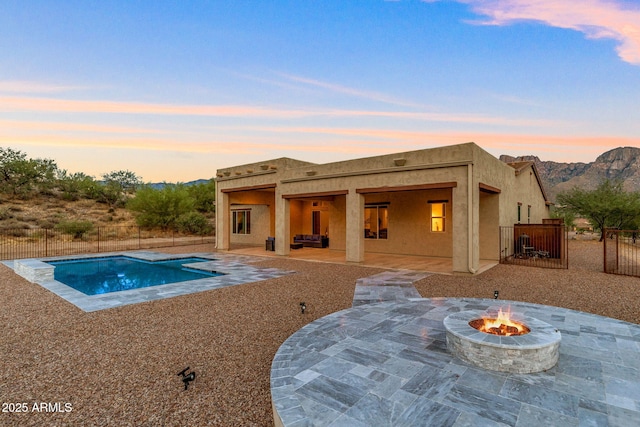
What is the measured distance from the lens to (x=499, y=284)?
820 cm

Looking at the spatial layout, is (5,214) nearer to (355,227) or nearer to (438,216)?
(355,227)

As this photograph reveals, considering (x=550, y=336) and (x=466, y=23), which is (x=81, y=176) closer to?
(x=466, y=23)

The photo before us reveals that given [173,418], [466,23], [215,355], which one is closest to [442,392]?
[173,418]

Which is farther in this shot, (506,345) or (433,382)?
(506,345)

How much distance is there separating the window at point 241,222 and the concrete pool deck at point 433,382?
17320mm

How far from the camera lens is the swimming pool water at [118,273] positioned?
384 inches

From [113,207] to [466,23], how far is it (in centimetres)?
3936

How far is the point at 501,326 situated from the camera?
12.8 feet

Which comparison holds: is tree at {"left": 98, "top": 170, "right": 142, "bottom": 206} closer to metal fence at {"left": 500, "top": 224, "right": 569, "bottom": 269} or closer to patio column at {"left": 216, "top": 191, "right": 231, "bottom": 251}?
patio column at {"left": 216, "top": 191, "right": 231, "bottom": 251}

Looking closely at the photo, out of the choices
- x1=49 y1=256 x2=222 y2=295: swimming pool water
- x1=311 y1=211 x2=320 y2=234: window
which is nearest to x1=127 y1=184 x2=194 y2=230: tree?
x1=49 y1=256 x2=222 y2=295: swimming pool water

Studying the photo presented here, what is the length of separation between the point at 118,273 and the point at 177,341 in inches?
363

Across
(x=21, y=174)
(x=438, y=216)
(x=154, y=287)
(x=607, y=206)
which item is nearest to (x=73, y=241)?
(x=154, y=287)

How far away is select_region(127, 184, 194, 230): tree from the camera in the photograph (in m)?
27.4

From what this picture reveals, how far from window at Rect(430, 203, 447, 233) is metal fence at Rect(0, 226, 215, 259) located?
1580cm
